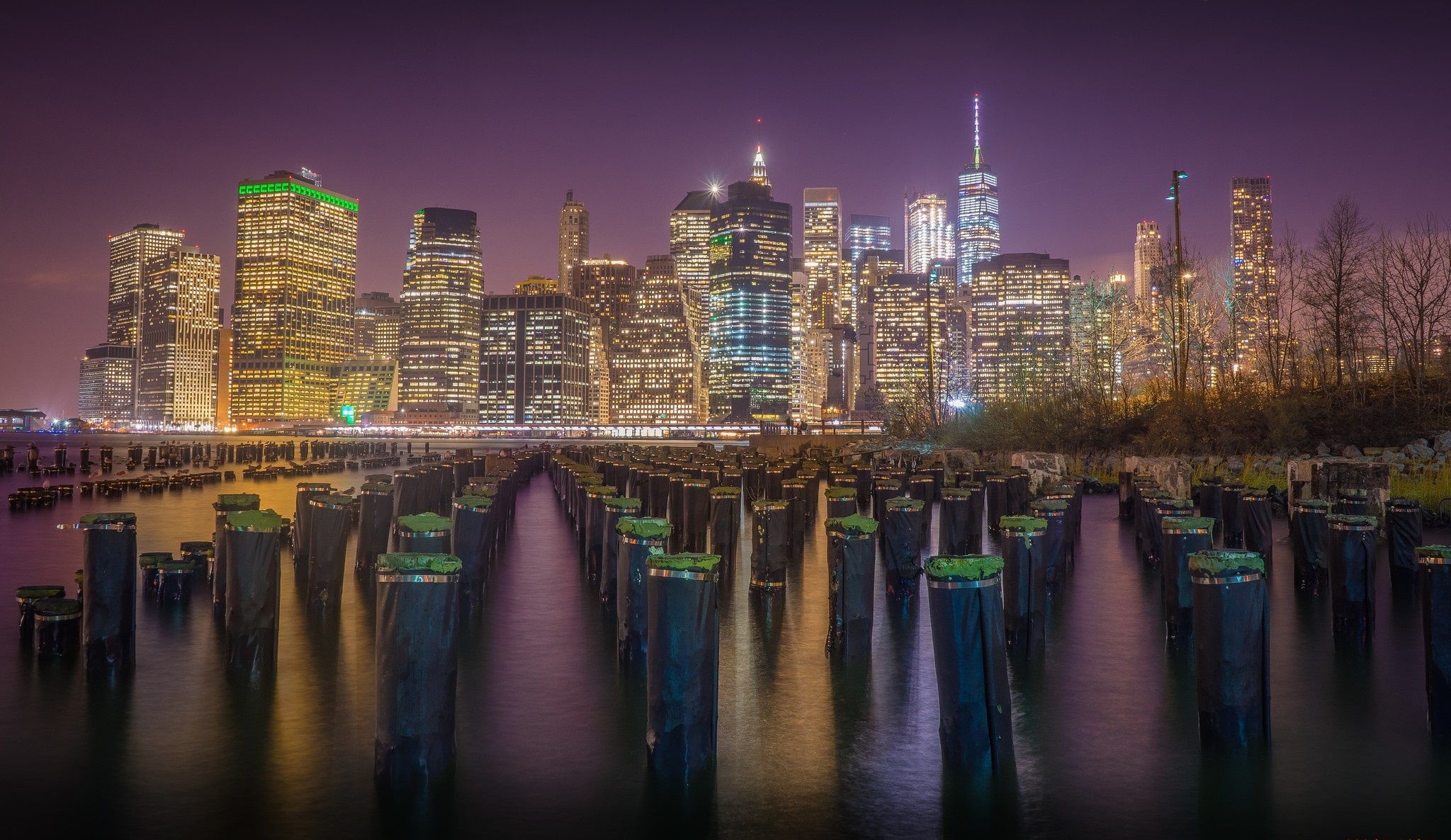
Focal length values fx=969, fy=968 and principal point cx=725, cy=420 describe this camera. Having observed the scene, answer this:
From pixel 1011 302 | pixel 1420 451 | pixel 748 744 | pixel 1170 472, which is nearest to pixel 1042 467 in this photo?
pixel 1170 472

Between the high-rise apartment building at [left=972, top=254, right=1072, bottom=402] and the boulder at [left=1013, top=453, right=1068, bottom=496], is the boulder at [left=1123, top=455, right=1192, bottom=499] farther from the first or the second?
the high-rise apartment building at [left=972, top=254, right=1072, bottom=402]

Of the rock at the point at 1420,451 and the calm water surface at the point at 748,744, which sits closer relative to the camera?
the calm water surface at the point at 748,744

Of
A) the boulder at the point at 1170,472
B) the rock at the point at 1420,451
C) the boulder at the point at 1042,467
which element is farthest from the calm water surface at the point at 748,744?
the boulder at the point at 1042,467

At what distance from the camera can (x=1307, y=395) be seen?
26797 millimetres

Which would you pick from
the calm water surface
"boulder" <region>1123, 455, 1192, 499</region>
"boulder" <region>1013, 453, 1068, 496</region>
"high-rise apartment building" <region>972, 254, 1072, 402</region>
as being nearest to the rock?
"boulder" <region>1123, 455, 1192, 499</region>

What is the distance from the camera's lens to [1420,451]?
20.6 meters

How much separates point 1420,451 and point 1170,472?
4.86m

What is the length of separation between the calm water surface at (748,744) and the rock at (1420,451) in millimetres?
11905

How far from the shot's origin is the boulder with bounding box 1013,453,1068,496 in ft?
78.7

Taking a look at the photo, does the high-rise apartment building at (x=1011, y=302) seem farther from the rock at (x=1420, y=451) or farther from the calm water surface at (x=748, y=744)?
the calm water surface at (x=748, y=744)

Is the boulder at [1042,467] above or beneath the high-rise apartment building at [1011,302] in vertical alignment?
beneath

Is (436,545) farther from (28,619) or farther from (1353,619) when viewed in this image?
(1353,619)

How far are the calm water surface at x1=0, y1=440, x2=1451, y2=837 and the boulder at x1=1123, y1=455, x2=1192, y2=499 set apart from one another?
11317 millimetres

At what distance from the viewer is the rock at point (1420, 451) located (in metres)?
20.3
